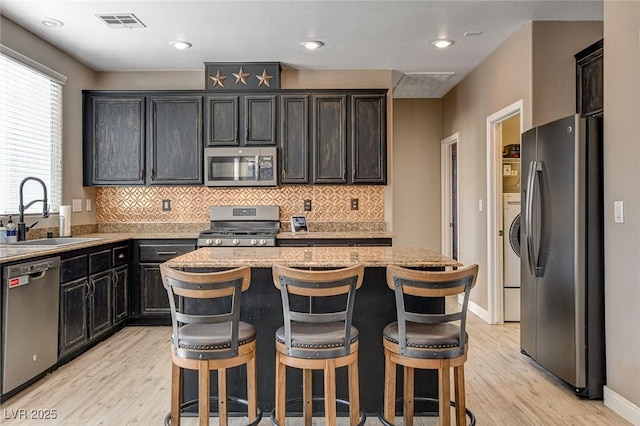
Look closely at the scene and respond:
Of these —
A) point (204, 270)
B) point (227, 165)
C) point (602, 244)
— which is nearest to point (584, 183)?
point (602, 244)

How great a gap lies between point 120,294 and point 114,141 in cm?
169

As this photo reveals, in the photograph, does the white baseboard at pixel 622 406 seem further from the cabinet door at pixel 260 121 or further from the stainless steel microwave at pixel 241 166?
the cabinet door at pixel 260 121

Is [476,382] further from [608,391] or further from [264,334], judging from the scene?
[264,334]

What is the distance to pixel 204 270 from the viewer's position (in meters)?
2.60

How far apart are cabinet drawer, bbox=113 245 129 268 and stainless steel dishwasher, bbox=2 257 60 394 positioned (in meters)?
0.94

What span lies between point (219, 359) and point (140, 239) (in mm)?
2801

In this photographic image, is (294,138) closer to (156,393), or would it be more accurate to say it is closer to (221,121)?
(221,121)

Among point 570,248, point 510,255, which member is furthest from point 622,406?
point 510,255

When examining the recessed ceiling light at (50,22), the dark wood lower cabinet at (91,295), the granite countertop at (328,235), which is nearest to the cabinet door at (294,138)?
the granite countertop at (328,235)

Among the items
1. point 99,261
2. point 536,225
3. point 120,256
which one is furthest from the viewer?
point 120,256

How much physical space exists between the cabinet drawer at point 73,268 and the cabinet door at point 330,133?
2384 millimetres

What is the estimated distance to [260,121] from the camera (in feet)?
16.0

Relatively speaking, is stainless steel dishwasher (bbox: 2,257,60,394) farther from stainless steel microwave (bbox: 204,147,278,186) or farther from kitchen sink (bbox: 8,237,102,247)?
stainless steel microwave (bbox: 204,147,278,186)

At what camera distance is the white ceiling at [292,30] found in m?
3.43
